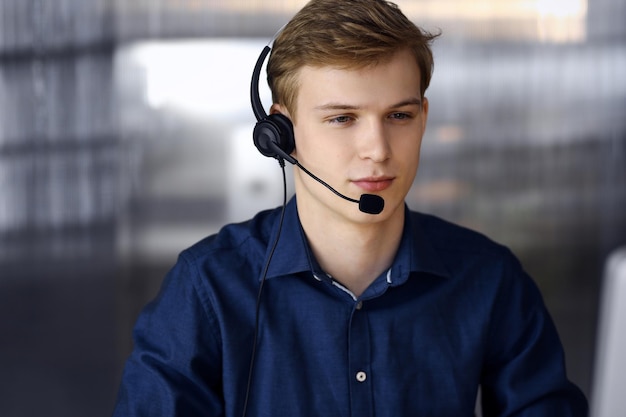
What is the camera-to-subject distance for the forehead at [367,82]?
130 cm

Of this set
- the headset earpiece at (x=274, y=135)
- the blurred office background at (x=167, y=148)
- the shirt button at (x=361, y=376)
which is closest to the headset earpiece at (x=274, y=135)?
the headset earpiece at (x=274, y=135)

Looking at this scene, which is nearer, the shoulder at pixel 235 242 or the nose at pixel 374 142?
the nose at pixel 374 142

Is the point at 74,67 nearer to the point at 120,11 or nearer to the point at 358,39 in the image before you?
the point at 120,11

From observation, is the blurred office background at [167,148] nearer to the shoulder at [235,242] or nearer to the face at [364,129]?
the shoulder at [235,242]

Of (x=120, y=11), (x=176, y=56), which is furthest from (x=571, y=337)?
(x=120, y=11)

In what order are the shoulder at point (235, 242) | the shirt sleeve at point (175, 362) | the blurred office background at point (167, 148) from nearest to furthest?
1. the shirt sleeve at point (175, 362)
2. the shoulder at point (235, 242)
3. the blurred office background at point (167, 148)

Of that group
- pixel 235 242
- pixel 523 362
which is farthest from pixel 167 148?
pixel 523 362

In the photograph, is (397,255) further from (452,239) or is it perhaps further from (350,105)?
(350,105)

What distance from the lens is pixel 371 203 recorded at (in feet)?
4.23

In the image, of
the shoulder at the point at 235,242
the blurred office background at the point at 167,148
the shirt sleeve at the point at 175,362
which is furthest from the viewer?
the blurred office background at the point at 167,148

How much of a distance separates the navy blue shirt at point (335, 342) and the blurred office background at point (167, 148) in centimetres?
198

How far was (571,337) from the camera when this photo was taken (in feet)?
11.7

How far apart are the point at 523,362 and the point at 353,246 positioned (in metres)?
0.32

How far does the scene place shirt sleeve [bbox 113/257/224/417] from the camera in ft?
4.19
